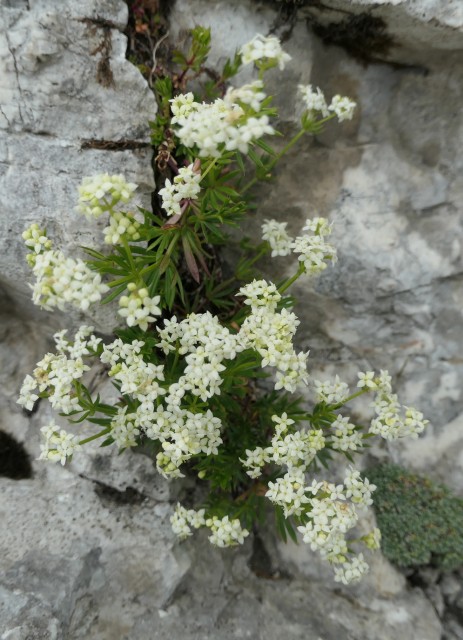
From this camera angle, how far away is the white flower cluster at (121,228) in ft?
9.12

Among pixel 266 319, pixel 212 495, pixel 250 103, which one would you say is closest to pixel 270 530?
pixel 212 495

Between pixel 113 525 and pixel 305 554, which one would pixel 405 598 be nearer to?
pixel 305 554

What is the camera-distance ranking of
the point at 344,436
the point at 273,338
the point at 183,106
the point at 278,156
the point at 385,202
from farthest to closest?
the point at 385,202
the point at 278,156
the point at 344,436
the point at 183,106
the point at 273,338

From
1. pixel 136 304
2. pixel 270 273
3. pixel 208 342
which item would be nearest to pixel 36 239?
pixel 136 304

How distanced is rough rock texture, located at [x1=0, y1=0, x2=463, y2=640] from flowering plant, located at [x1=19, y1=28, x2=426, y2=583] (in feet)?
1.39

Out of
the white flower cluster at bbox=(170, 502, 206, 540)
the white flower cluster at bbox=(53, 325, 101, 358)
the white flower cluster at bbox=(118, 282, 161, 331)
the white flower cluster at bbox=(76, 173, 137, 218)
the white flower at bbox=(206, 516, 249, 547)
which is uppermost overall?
the white flower cluster at bbox=(76, 173, 137, 218)

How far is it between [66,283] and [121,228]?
1.58ft

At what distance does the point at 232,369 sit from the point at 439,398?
2473 mm

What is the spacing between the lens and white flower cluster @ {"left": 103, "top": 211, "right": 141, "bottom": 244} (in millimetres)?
2781

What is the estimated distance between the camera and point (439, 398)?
484cm

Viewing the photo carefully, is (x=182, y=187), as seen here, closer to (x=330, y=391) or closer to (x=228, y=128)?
(x=228, y=128)

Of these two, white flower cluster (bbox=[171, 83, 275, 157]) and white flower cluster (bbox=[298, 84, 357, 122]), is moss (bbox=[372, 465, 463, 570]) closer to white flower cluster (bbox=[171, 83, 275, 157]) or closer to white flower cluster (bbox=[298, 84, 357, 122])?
white flower cluster (bbox=[298, 84, 357, 122])

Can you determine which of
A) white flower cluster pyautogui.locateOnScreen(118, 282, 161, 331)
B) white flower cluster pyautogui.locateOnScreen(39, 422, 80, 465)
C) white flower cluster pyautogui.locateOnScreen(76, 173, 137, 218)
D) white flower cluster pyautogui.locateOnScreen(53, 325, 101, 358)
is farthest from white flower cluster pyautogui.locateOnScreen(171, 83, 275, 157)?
white flower cluster pyautogui.locateOnScreen(39, 422, 80, 465)

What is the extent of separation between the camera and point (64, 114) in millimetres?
3746
